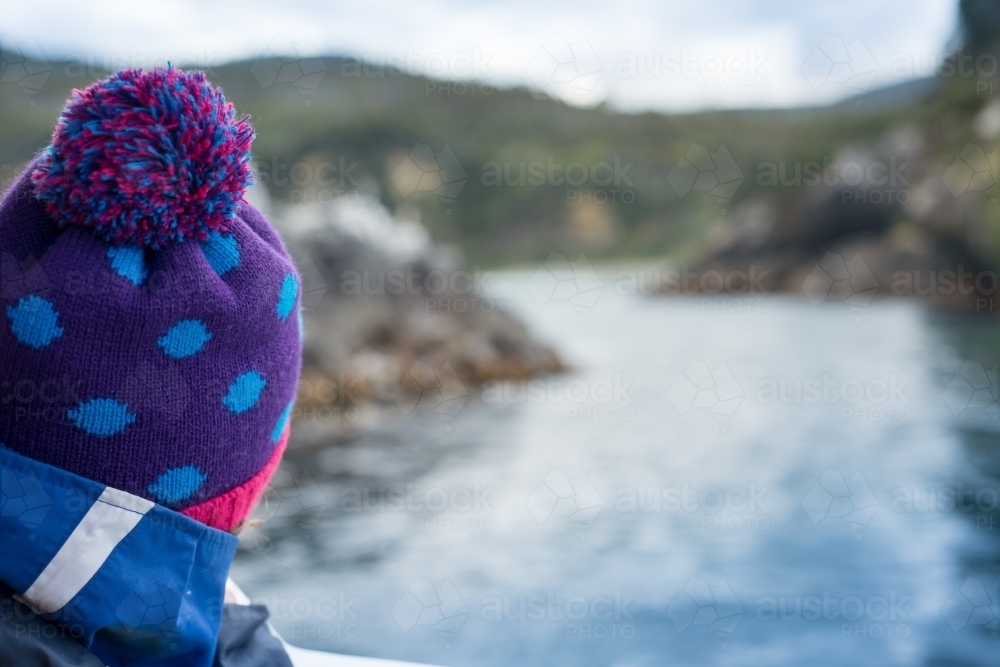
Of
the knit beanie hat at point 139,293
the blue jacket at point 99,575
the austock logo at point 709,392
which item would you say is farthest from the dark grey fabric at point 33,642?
the austock logo at point 709,392

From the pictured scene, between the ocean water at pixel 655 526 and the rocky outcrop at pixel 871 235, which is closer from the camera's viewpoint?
the ocean water at pixel 655 526

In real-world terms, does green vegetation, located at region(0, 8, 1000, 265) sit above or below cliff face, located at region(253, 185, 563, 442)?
above

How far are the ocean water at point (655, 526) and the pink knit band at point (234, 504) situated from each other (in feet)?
8.51

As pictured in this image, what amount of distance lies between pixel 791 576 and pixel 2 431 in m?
Result: 4.28

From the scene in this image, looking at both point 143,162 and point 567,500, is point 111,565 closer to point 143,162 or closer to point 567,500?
point 143,162

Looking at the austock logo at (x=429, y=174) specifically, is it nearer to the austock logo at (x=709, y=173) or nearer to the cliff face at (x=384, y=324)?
the cliff face at (x=384, y=324)

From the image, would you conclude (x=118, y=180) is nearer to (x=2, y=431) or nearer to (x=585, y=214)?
(x=2, y=431)

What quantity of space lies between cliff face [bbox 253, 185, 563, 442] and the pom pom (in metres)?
6.42

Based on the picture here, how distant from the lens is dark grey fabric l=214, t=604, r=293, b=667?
783 mm

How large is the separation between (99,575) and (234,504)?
0.42 feet

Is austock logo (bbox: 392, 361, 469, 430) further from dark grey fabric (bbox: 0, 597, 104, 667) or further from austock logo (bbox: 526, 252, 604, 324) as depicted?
austock logo (bbox: 526, 252, 604, 324)

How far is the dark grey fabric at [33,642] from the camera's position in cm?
63

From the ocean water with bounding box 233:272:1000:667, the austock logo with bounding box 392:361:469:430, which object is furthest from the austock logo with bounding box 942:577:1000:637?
the austock logo with bounding box 392:361:469:430

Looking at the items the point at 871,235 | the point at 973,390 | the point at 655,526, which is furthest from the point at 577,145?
the point at 655,526
